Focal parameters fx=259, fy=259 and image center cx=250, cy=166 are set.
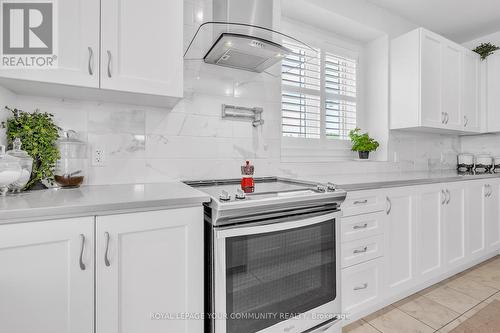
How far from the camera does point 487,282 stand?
7.87ft

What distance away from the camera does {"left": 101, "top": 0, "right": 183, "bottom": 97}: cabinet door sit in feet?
4.13

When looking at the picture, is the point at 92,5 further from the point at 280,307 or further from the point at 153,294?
the point at 280,307

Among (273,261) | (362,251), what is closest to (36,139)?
(273,261)

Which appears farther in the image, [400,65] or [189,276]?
[400,65]

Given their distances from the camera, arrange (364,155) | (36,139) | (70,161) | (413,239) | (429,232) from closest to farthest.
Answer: (36,139)
(70,161)
(413,239)
(429,232)
(364,155)

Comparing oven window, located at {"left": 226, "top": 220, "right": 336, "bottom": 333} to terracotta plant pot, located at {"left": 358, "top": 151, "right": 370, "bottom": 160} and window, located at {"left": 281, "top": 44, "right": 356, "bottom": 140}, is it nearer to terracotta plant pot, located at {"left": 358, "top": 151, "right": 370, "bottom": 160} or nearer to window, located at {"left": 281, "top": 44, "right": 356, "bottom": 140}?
window, located at {"left": 281, "top": 44, "right": 356, "bottom": 140}

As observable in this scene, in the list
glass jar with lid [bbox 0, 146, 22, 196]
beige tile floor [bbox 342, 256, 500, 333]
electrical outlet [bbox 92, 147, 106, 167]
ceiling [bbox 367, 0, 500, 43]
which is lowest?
beige tile floor [bbox 342, 256, 500, 333]

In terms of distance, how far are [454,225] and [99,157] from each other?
9.99 feet

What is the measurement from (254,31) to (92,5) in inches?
33.3

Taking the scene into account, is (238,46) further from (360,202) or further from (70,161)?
(360,202)

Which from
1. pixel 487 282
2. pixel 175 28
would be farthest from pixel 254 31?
pixel 487 282

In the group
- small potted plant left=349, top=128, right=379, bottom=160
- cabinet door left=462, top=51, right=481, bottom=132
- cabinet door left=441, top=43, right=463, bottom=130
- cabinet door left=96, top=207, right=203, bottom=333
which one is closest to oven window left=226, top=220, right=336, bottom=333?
cabinet door left=96, top=207, right=203, bottom=333

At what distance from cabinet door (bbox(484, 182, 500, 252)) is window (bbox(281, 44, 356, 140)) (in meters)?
1.62

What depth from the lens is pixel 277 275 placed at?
1.32 meters
